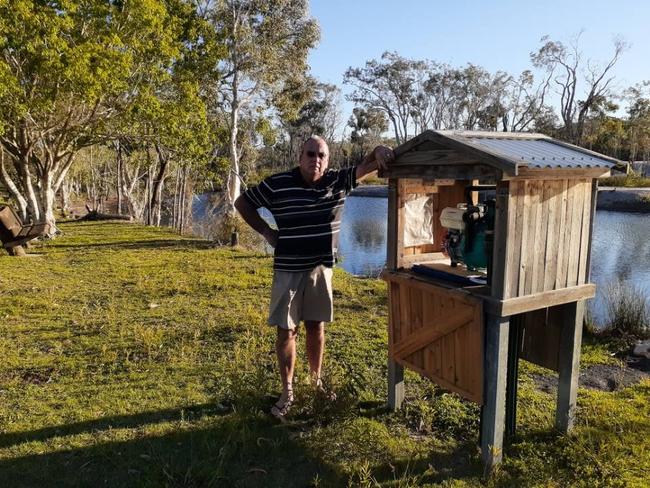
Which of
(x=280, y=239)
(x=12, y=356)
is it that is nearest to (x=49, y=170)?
(x=12, y=356)

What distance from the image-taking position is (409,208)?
3275 millimetres

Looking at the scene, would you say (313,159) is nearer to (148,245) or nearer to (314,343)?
(314,343)

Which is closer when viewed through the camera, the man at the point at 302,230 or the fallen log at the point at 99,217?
the man at the point at 302,230

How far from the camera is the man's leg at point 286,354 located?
10.4 feet

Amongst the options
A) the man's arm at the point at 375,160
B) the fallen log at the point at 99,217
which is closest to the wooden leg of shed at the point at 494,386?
the man's arm at the point at 375,160

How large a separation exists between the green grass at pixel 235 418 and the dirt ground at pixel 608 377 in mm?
167

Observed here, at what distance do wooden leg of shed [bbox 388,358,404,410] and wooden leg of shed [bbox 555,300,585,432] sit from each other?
37.7 inches

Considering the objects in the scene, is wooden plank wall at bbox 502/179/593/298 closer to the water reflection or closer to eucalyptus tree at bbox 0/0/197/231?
the water reflection

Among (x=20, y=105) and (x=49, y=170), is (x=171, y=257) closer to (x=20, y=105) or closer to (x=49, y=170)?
(x=20, y=105)

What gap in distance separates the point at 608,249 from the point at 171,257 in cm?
1179

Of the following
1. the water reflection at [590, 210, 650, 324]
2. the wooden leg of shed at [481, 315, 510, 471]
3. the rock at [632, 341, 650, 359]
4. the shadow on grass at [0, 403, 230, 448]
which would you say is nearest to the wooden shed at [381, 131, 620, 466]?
the wooden leg of shed at [481, 315, 510, 471]

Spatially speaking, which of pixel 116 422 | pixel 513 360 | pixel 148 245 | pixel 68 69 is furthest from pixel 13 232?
pixel 513 360

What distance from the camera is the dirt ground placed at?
3910mm

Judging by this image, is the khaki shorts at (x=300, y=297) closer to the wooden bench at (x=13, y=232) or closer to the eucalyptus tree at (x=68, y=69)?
the eucalyptus tree at (x=68, y=69)
